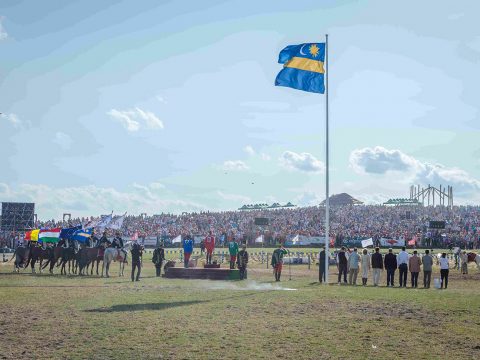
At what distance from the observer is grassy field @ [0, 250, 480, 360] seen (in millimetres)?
12492

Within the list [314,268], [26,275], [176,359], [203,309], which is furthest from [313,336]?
[314,268]

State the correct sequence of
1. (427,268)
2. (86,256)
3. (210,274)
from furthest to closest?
(86,256) → (210,274) → (427,268)

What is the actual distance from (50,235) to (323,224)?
43.0m

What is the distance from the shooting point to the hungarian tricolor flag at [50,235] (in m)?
39.4

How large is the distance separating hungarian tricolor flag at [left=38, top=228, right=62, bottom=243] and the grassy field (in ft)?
46.1

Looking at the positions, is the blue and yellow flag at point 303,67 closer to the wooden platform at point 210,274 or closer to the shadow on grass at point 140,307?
the wooden platform at point 210,274

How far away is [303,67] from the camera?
28562 millimetres

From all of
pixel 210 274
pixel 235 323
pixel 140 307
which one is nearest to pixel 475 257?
pixel 210 274

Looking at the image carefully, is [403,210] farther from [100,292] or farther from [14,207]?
[100,292]

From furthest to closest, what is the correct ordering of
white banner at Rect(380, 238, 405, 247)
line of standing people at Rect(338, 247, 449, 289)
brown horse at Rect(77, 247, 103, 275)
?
white banner at Rect(380, 238, 405, 247), brown horse at Rect(77, 247, 103, 275), line of standing people at Rect(338, 247, 449, 289)

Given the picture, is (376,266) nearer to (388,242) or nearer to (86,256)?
(86,256)

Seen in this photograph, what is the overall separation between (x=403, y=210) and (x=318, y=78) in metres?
55.9

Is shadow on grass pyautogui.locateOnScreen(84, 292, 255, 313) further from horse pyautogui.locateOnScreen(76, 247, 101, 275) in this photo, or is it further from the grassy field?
horse pyautogui.locateOnScreen(76, 247, 101, 275)

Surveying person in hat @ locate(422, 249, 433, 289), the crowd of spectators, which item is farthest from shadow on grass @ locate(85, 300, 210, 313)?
the crowd of spectators
